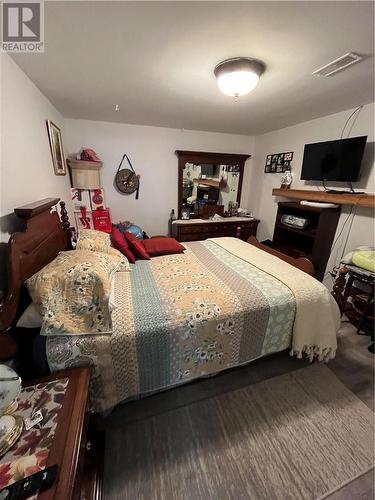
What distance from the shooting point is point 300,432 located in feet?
4.29

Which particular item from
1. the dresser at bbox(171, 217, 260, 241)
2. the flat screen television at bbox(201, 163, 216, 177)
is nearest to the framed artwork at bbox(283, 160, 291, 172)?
the dresser at bbox(171, 217, 260, 241)

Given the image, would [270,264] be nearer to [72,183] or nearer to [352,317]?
[352,317]

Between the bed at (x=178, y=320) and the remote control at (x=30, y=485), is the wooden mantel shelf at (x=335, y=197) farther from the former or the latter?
the remote control at (x=30, y=485)

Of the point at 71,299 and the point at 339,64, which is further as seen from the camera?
the point at 339,64

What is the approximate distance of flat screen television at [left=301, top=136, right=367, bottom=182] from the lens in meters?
Result: 2.20

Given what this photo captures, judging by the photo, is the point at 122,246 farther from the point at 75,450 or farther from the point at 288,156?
the point at 288,156

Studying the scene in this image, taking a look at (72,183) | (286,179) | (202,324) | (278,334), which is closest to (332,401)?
(278,334)

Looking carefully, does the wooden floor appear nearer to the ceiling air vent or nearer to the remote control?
the remote control

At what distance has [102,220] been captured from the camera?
333 centimetres

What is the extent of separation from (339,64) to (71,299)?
2372mm

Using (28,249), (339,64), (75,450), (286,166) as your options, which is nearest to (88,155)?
(28,249)

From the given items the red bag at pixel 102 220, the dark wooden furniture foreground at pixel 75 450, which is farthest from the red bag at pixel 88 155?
the dark wooden furniture foreground at pixel 75 450

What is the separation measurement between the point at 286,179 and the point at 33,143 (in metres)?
3.24

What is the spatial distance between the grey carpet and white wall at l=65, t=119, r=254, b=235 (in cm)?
301
